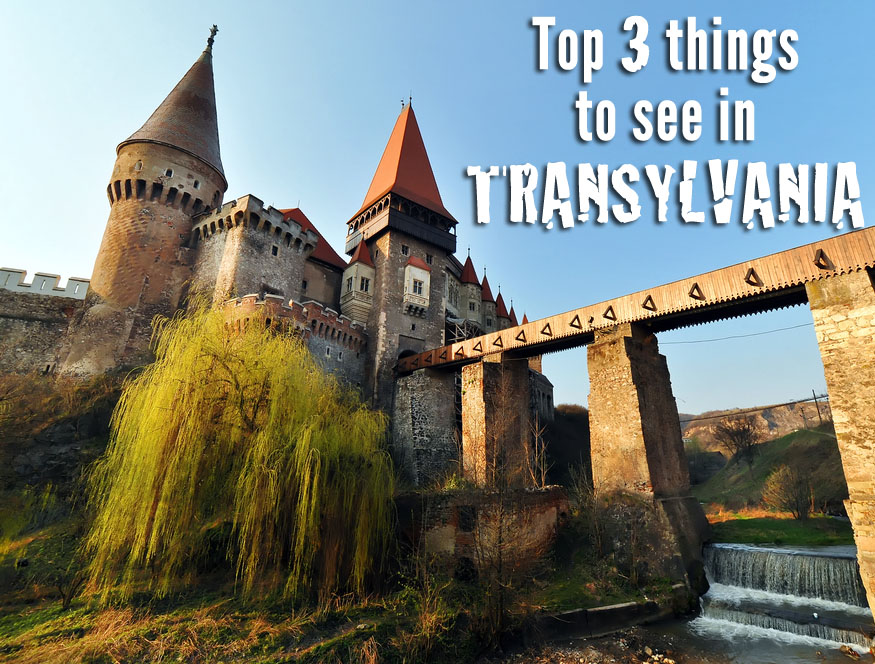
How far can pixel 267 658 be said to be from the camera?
7.25 metres

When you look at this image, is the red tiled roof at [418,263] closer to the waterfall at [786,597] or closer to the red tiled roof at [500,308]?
the red tiled roof at [500,308]

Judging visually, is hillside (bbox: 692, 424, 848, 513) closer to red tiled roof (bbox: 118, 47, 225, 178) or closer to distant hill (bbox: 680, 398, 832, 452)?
distant hill (bbox: 680, 398, 832, 452)

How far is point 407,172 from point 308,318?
16.7 m

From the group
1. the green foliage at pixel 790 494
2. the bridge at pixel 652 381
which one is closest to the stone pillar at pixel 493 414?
the bridge at pixel 652 381

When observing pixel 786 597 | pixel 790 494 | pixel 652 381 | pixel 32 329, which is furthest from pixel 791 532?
pixel 32 329

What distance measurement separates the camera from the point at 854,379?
9789mm

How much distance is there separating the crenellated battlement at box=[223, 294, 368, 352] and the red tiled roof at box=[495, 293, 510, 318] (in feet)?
50.9

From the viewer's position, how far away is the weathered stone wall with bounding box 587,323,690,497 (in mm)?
13172

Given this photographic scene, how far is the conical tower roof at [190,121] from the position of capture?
2414cm

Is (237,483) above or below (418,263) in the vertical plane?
below

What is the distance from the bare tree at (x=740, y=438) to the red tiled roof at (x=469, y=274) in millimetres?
27501

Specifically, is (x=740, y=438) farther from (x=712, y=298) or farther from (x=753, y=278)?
(x=753, y=278)

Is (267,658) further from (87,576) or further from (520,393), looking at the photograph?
(520,393)

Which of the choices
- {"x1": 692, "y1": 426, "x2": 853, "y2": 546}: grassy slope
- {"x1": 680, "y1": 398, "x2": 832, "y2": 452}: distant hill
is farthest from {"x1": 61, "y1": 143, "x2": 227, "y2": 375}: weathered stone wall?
{"x1": 680, "y1": 398, "x2": 832, "y2": 452}: distant hill
